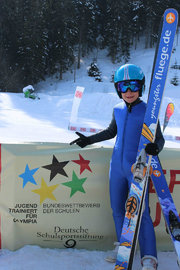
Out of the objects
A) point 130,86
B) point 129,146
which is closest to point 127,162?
point 129,146

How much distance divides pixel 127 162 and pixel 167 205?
1.59ft

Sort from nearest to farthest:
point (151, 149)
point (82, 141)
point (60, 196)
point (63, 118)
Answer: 1. point (151, 149)
2. point (82, 141)
3. point (60, 196)
4. point (63, 118)

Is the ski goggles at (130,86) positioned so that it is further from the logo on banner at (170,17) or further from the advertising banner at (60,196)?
the advertising banner at (60,196)

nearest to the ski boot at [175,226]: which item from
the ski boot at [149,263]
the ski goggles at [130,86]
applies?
the ski boot at [149,263]

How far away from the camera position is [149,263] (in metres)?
2.02

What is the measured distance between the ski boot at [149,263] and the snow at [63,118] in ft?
0.79

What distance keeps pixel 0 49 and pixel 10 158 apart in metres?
30.1

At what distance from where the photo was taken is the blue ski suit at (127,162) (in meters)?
2.10

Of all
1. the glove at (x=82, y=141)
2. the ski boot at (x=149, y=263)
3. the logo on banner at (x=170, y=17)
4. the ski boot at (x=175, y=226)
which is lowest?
the ski boot at (x=149, y=263)

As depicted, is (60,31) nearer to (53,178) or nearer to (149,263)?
(53,178)

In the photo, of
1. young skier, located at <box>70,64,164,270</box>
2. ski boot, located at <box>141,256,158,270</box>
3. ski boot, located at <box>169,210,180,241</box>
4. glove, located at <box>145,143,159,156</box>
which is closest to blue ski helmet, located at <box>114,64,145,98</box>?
young skier, located at <box>70,64,164,270</box>

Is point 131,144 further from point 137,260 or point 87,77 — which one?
point 87,77

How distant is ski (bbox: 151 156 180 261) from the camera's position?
6.74ft

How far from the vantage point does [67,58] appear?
100 feet
